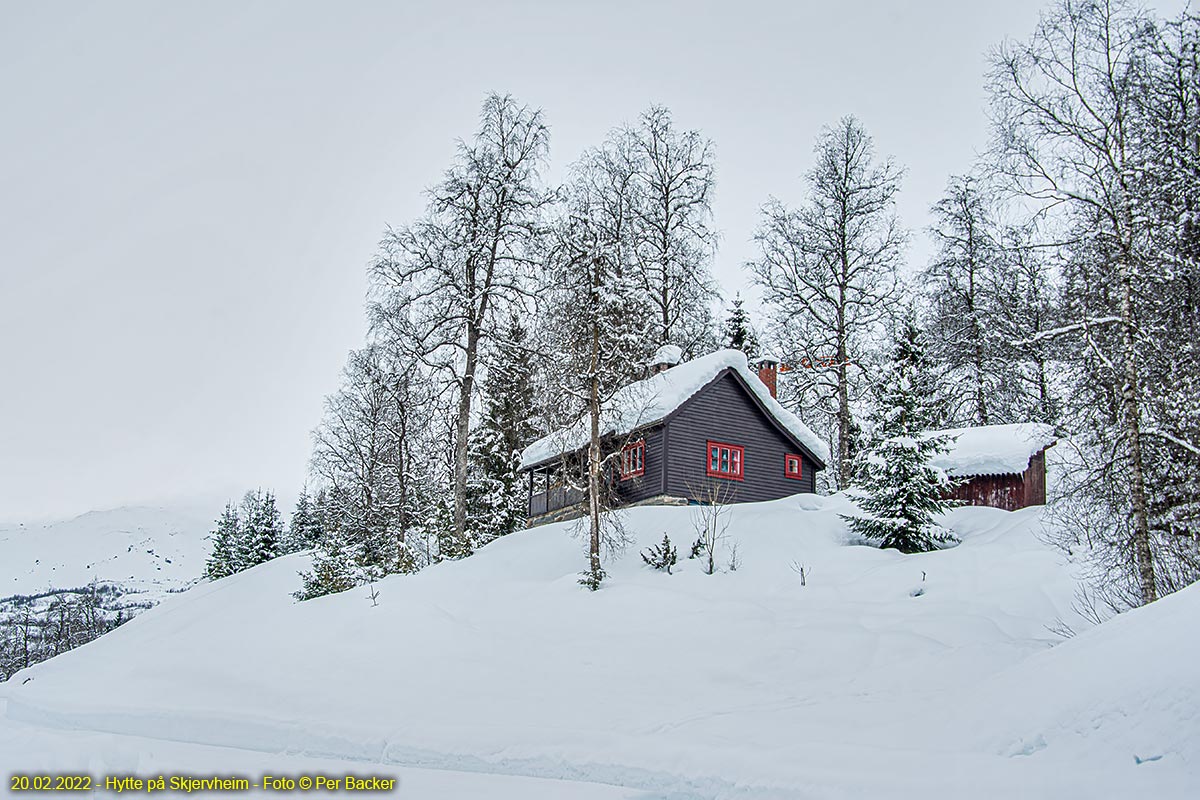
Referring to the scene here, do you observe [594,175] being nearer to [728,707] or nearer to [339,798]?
[728,707]

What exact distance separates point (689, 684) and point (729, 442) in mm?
15261

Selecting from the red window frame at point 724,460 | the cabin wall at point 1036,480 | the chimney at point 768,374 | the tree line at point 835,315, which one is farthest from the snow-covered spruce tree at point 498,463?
the cabin wall at point 1036,480

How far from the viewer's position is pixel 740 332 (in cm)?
3691

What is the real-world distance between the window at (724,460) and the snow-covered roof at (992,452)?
18.0ft

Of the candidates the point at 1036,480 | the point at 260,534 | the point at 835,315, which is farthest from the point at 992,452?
the point at 260,534

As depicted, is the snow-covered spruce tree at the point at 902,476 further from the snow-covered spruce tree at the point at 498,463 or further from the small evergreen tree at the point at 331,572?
the snow-covered spruce tree at the point at 498,463

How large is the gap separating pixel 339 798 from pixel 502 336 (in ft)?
58.7

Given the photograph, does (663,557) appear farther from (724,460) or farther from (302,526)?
(302,526)

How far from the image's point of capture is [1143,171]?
36.6ft

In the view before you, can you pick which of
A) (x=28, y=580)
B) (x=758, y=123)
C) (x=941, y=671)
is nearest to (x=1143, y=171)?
(x=941, y=671)

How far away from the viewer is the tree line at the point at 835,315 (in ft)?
36.5

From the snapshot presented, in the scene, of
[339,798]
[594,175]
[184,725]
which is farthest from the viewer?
[594,175]

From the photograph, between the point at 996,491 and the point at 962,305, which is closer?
the point at 996,491

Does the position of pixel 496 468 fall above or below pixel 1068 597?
above
